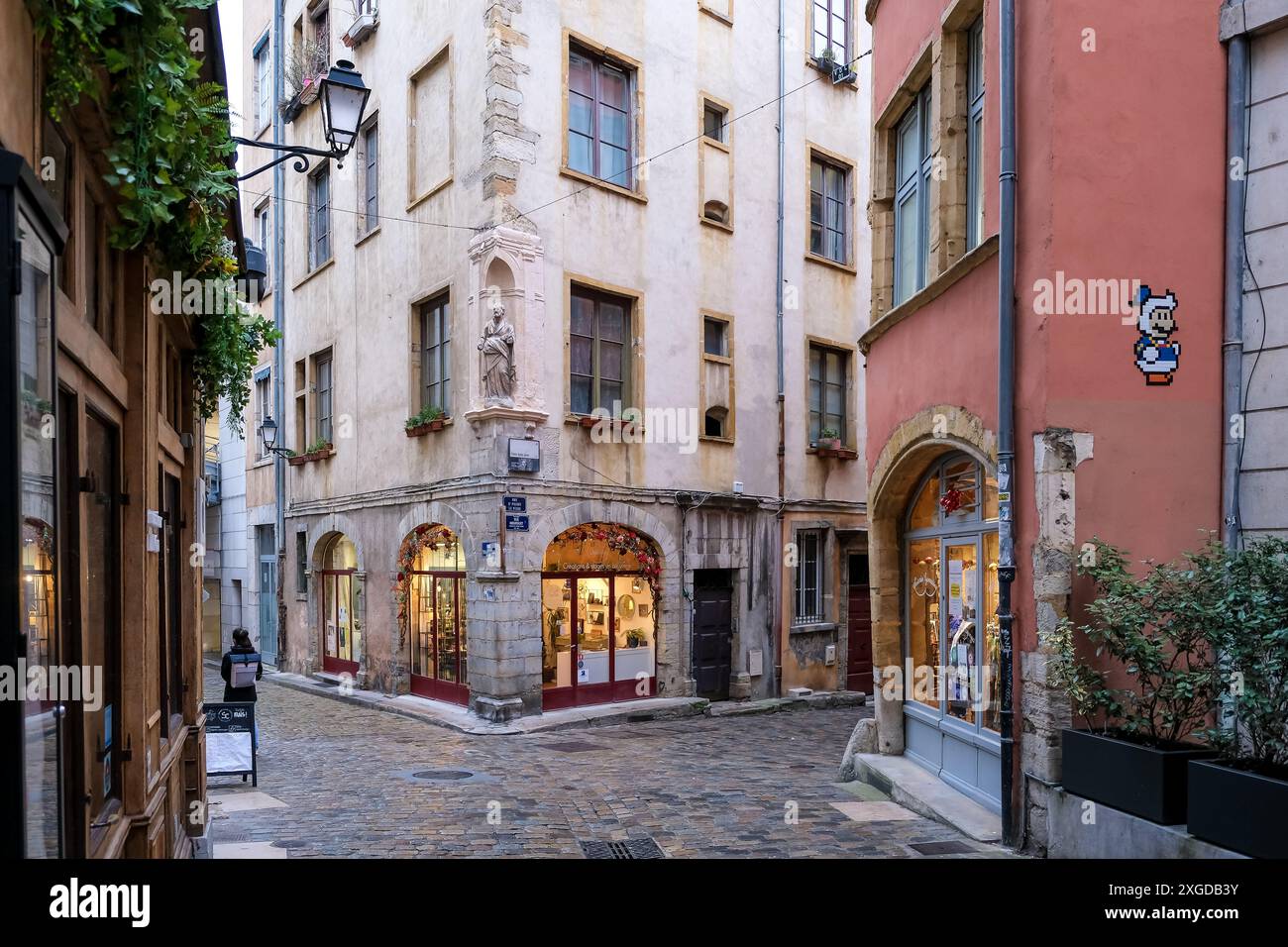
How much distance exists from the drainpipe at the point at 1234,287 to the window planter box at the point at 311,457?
→ 1513 cm

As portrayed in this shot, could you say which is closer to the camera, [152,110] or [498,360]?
[152,110]

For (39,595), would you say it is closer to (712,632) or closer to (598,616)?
(598,616)

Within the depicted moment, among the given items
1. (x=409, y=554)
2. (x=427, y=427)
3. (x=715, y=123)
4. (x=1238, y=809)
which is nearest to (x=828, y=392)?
(x=715, y=123)

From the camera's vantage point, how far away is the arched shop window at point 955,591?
8219 millimetres

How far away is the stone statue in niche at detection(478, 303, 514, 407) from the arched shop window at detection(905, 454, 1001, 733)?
5.87 metres

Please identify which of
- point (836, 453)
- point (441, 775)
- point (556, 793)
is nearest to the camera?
point (556, 793)

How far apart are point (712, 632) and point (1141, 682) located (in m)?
10.4

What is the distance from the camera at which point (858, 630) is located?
61.0 ft

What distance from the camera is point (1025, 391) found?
6.98 m

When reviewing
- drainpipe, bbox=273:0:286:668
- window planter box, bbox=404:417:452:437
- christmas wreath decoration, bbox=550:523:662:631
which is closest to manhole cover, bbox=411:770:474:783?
christmas wreath decoration, bbox=550:523:662:631

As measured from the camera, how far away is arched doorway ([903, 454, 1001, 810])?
8.15 m
